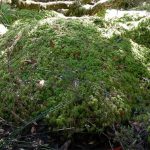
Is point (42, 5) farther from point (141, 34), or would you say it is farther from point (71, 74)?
point (71, 74)

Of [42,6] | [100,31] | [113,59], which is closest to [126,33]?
[100,31]

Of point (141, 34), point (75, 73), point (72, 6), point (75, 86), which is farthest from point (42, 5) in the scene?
point (75, 86)

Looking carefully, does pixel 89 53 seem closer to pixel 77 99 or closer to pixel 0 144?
pixel 77 99

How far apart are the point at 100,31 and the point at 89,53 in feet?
1.67

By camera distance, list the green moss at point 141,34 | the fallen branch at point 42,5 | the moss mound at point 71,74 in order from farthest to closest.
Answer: the fallen branch at point 42,5 → the green moss at point 141,34 → the moss mound at point 71,74

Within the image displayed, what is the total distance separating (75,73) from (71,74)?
53mm

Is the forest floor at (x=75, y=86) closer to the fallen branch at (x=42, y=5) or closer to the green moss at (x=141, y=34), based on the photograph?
the green moss at (x=141, y=34)

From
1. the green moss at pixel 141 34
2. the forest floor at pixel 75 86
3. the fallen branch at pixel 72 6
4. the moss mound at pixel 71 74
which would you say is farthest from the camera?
the fallen branch at pixel 72 6

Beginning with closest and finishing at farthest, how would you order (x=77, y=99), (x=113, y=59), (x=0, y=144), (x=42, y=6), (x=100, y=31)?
(x=0, y=144)
(x=77, y=99)
(x=113, y=59)
(x=100, y=31)
(x=42, y=6)

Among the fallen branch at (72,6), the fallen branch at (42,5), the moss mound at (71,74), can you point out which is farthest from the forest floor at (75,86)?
the fallen branch at (42,5)

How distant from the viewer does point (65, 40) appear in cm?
355

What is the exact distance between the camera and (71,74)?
10.1 feet

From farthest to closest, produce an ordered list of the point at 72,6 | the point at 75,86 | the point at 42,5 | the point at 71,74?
the point at 72,6
the point at 42,5
the point at 71,74
the point at 75,86

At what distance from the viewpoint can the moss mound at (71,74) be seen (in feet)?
9.20
